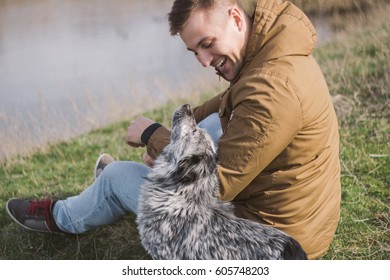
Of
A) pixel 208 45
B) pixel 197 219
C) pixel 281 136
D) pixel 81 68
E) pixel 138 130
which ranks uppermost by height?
pixel 208 45

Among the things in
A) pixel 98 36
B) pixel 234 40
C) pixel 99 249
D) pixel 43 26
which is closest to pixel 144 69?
pixel 98 36

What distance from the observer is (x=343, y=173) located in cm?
475

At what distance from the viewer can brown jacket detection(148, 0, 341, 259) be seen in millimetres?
2656

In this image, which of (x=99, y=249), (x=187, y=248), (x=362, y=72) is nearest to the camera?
(x=187, y=248)

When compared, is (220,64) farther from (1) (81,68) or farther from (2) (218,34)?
(1) (81,68)

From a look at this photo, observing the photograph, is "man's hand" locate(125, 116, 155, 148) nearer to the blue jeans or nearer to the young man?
the young man

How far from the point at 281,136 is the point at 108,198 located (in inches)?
54.4

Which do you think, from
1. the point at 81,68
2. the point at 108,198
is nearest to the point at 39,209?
the point at 108,198

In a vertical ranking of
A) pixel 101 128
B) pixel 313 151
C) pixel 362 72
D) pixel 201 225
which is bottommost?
pixel 101 128

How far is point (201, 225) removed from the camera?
109 inches

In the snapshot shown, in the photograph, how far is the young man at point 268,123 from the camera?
2.67 m

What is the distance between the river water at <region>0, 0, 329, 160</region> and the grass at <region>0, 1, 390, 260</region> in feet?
2.21
